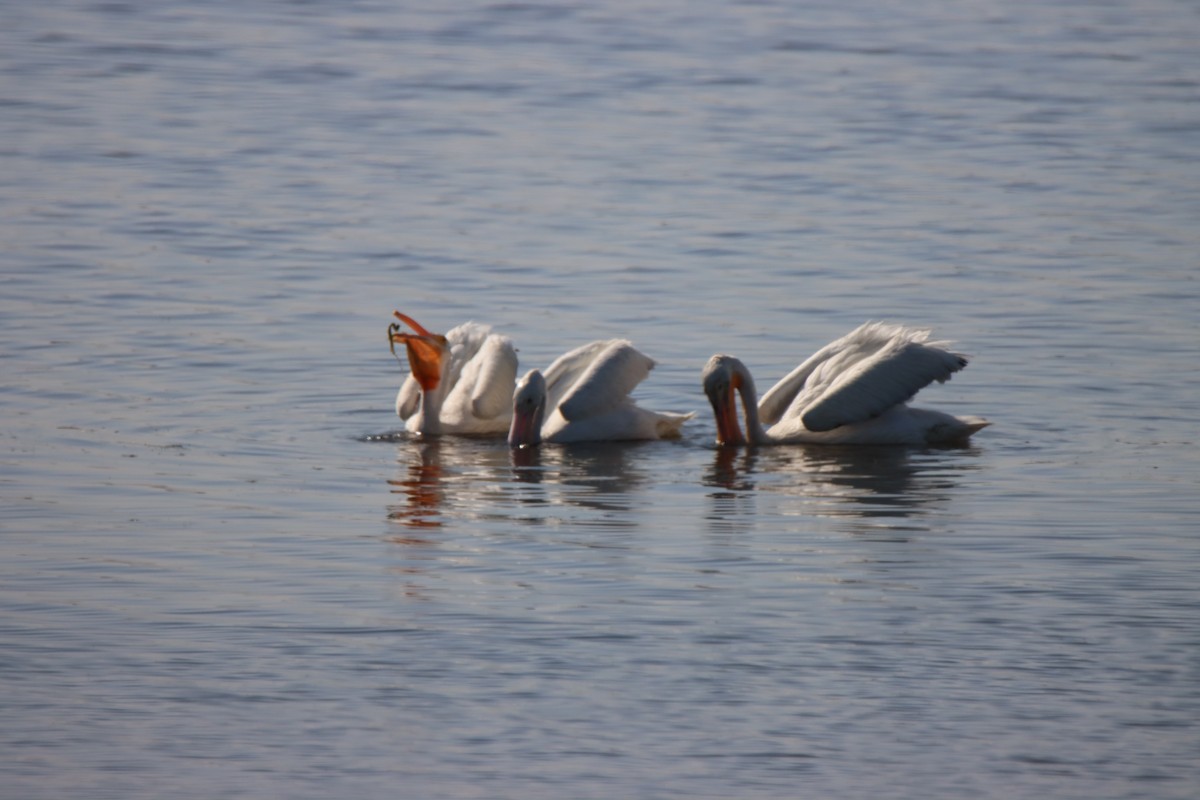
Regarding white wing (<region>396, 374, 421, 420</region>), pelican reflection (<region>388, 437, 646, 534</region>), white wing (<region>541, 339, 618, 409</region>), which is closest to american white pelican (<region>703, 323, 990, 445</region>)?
pelican reflection (<region>388, 437, 646, 534</region>)

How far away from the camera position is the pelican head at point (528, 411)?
1149cm

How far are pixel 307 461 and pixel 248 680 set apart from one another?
3842mm

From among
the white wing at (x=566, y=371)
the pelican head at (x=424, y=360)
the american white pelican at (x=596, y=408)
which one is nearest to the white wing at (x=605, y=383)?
the american white pelican at (x=596, y=408)

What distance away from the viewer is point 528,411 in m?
11.5

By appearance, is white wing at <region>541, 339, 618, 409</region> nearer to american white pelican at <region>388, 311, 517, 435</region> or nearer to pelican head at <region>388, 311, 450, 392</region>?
american white pelican at <region>388, 311, 517, 435</region>

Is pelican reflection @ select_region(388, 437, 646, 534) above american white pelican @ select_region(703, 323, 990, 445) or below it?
below

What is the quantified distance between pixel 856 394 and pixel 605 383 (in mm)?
1283

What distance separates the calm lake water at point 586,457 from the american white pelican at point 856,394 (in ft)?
0.67

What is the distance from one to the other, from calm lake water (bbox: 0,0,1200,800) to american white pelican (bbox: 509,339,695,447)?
151mm

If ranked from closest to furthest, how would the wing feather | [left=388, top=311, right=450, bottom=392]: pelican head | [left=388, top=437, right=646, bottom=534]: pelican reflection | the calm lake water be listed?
the calm lake water
[left=388, top=437, right=646, bottom=534]: pelican reflection
the wing feather
[left=388, top=311, right=450, bottom=392]: pelican head

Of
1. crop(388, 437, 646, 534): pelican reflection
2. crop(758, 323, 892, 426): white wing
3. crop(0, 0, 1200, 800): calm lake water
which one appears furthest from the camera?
crop(758, 323, 892, 426): white wing

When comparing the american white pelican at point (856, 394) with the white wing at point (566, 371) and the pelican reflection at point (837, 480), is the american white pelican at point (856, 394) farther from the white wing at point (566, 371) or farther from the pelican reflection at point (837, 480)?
the white wing at point (566, 371)

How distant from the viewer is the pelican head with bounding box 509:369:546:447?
11492 millimetres

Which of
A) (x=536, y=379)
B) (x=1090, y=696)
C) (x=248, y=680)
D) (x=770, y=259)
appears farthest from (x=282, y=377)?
(x=1090, y=696)
